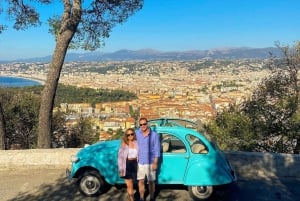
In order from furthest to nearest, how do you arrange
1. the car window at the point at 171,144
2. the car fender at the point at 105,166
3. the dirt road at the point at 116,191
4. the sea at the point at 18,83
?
1. the sea at the point at 18,83
2. the dirt road at the point at 116,191
3. the car fender at the point at 105,166
4. the car window at the point at 171,144

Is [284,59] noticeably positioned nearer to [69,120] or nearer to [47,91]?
[69,120]


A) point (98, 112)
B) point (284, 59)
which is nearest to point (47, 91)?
point (284, 59)

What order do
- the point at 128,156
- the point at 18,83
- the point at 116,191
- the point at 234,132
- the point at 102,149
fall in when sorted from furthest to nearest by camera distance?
the point at 18,83, the point at 234,132, the point at 116,191, the point at 102,149, the point at 128,156

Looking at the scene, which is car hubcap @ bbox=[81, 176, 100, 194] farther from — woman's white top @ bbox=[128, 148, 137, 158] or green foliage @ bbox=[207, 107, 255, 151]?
green foliage @ bbox=[207, 107, 255, 151]

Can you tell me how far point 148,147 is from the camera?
641 cm

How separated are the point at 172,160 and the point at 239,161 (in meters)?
2.33

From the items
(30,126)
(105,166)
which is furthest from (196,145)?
(30,126)

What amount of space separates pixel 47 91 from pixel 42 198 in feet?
11.7

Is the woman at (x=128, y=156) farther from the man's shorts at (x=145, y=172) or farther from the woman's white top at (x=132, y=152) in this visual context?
the man's shorts at (x=145, y=172)

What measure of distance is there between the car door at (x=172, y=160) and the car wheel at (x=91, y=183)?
104 centimetres

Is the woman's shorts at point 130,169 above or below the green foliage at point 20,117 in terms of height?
above

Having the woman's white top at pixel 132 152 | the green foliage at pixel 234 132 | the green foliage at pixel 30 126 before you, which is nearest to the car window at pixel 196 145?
the woman's white top at pixel 132 152

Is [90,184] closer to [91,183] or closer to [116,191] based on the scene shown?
[91,183]

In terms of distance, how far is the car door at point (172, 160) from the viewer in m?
6.97
